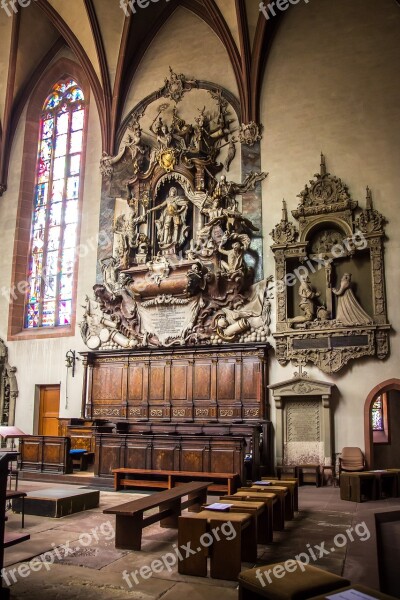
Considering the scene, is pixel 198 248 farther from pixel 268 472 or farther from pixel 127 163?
pixel 268 472

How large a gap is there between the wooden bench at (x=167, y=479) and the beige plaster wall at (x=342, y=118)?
3.75 m

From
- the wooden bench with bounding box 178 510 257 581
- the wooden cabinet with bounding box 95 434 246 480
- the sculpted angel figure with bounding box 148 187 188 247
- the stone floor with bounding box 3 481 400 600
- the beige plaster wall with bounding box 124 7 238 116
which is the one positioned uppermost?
the beige plaster wall with bounding box 124 7 238 116

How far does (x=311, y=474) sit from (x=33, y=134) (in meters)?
13.8

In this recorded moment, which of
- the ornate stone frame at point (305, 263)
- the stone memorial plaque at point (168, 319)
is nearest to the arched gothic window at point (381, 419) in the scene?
the ornate stone frame at point (305, 263)

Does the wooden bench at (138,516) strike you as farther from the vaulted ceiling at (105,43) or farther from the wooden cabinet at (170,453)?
the vaulted ceiling at (105,43)

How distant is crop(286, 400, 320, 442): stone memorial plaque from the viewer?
12328 millimetres

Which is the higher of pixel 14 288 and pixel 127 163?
pixel 127 163

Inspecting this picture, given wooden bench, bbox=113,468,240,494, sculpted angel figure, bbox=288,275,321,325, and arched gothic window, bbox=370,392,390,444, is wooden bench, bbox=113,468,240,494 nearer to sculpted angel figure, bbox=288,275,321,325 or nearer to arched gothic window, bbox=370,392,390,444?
sculpted angel figure, bbox=288,275,321,325

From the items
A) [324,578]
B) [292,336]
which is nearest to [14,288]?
[292,336]

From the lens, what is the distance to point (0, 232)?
58.1 feet

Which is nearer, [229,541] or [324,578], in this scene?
[324,578]

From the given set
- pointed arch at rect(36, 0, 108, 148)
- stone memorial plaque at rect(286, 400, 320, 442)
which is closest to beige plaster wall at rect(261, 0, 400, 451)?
stone memorial plaque at rect(286, 400, 320, 442)

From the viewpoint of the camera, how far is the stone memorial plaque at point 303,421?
12328 millimetres

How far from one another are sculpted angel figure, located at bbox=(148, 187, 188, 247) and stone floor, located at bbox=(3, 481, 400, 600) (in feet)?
27.2
